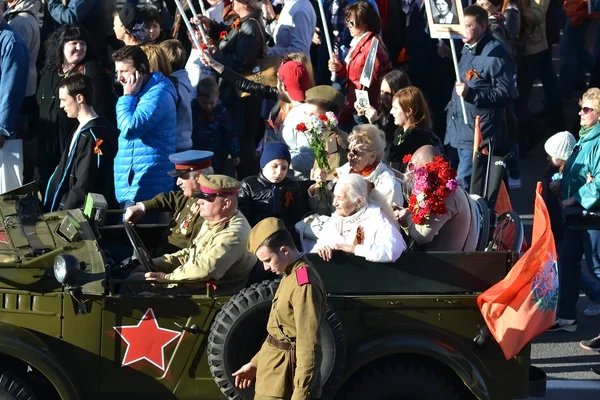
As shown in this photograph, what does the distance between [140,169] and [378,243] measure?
2991mm

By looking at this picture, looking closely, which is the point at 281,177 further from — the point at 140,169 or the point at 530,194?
the point at 530,194

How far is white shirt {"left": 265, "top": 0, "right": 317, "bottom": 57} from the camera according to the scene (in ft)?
37.4

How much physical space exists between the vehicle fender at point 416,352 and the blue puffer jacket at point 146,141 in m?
3.17

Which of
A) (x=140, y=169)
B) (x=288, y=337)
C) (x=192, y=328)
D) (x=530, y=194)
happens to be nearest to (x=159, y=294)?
(x=192, y=328)

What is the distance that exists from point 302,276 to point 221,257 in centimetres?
93

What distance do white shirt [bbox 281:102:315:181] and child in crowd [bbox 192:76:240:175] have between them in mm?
1337

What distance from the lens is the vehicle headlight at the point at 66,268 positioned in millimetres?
6234

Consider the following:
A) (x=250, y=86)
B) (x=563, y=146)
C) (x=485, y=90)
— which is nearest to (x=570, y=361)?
(x=563, y=146)

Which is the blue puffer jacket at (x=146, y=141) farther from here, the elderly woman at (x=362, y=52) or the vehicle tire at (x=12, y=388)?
the vehicle tire at (x=12, y=388)

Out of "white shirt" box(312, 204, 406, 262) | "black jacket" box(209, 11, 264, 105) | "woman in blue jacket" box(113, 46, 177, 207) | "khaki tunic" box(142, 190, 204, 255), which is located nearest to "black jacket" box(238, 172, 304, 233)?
"khaki tunic" box(142, 190, 204, 255)

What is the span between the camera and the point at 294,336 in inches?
239

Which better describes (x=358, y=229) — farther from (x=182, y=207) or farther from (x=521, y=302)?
(x=182, y=207)

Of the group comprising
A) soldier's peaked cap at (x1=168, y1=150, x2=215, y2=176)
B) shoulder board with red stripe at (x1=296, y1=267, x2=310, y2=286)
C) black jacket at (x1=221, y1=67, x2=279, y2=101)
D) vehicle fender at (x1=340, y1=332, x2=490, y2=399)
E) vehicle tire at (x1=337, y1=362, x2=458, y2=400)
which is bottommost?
vehicle tire at (x1=337, y1=362, x2=458, y2=400)

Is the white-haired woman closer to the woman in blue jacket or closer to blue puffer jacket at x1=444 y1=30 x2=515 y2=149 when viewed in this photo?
the woman in blue jacket
